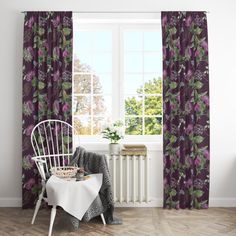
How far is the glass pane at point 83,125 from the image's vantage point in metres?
4.66

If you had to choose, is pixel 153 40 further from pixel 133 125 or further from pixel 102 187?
pixel 102 187

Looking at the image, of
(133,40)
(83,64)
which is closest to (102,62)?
(83,64)

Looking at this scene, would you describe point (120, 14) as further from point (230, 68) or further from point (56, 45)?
point (230, 68)

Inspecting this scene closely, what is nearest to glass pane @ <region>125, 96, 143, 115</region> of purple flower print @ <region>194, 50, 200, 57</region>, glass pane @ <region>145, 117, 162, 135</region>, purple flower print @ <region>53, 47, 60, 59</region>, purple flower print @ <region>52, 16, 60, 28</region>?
glass pane @ <region>145, 117, 162, 135</region>

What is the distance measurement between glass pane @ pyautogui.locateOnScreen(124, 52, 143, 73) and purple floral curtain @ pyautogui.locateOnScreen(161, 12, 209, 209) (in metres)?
0.45

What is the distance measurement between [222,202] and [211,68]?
1.65 metres

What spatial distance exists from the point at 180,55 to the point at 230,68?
65cm

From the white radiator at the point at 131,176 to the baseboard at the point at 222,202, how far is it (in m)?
0.85

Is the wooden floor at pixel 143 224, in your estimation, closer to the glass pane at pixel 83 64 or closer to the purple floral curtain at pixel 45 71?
the purple floral curtain at pixel 45 71

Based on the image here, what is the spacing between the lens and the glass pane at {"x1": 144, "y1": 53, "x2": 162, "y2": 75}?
4.63 m

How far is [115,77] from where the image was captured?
459cm

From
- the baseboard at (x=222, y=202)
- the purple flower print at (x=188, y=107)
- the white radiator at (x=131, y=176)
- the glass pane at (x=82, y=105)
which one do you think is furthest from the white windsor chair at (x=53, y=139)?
the baseboard at (x=222, y=202)

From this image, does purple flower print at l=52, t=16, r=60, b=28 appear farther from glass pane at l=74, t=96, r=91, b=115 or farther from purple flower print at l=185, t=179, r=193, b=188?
purple flower print at l=185, t=179, r=193, b=188

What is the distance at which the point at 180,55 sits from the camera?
168 inches
